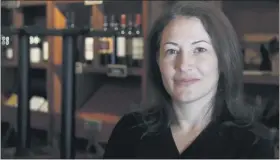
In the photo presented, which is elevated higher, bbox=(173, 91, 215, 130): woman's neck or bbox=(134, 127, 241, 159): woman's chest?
bbox=(173, 91, 215, 130): woman's neck

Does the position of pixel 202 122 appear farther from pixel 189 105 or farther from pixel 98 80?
pixel 98 80

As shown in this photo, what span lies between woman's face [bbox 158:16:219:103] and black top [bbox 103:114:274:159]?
74 mm

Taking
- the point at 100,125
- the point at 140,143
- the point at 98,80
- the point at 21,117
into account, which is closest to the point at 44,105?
the point at 98,80

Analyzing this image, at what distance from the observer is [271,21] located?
157cm

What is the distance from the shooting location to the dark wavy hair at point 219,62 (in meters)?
0.57

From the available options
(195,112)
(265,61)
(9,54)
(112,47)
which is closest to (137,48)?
(112,47)

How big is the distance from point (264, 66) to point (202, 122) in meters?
0.99

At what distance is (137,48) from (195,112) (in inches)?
46.3

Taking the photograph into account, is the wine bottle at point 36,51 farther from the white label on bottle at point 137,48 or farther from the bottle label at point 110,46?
the white label on bottle at point 137,48

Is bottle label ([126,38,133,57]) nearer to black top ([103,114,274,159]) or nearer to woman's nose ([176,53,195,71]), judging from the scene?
black top ([103,114,274,159])

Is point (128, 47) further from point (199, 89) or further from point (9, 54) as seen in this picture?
point (199, 89)

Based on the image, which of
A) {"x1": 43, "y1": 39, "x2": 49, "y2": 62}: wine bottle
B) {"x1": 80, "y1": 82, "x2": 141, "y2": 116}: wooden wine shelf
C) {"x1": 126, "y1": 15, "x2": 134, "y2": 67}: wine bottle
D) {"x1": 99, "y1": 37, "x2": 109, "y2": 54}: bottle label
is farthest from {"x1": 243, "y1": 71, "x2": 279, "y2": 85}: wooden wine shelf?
{"x1": 43, "y1": 39, "x2": 49, "y2": 62}: wine bottle

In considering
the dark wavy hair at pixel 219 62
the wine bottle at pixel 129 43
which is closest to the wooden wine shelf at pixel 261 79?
the wine bottle at pixel 129 43

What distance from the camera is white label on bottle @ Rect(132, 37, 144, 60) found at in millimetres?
1704
